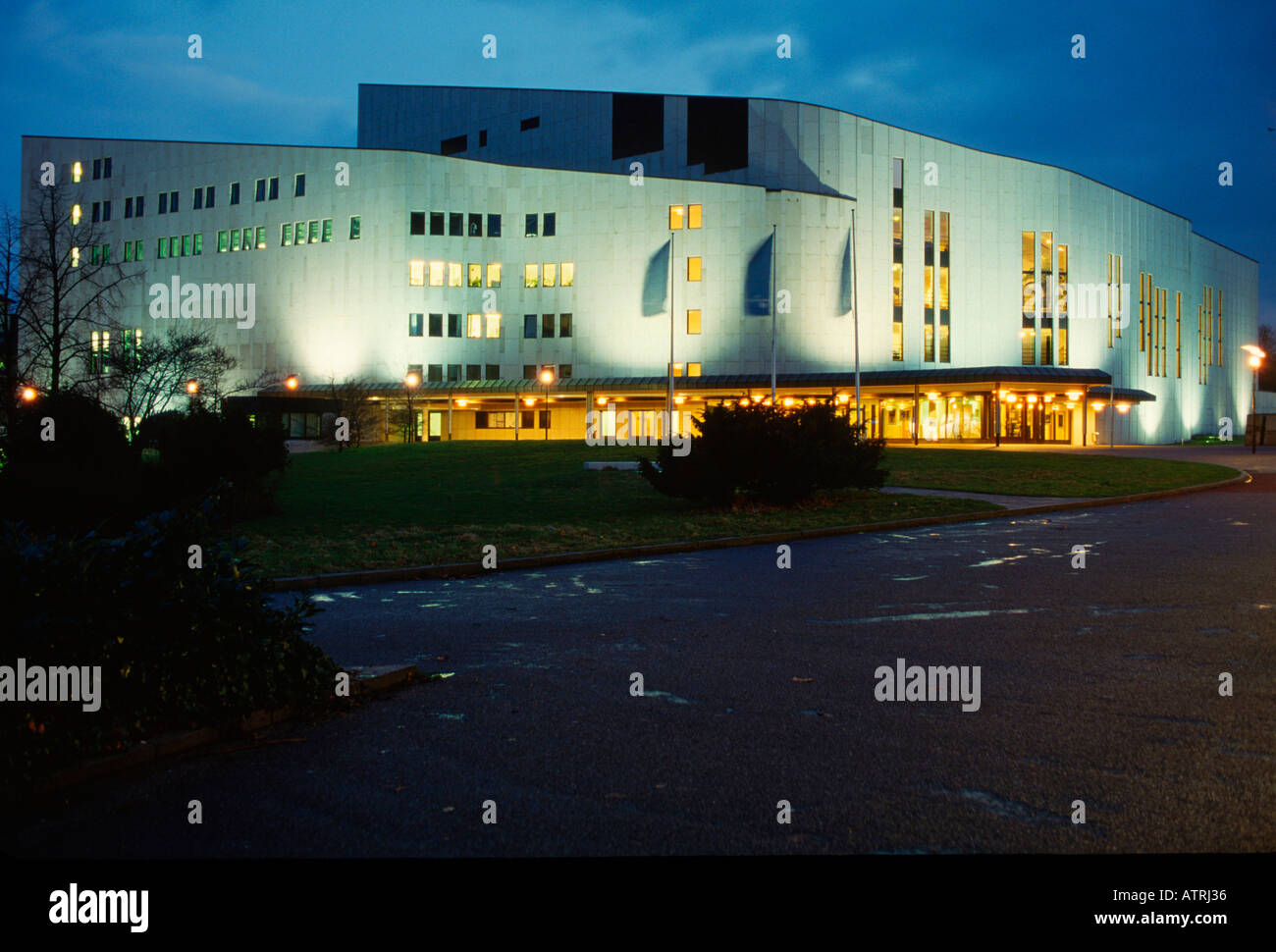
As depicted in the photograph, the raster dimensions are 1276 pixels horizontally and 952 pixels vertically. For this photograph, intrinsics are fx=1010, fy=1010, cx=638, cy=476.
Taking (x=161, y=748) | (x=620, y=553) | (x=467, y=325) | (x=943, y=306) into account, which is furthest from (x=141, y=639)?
(x=943, y=306)

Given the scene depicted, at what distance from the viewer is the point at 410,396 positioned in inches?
2874

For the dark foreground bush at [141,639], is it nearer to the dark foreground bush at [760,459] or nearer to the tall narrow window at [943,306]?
the dark foreground bush at [760,459]

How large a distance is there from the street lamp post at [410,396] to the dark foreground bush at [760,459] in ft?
169

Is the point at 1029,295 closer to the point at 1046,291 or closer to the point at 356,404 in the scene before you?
the point at 1046,291

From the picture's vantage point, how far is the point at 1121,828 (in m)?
4.49

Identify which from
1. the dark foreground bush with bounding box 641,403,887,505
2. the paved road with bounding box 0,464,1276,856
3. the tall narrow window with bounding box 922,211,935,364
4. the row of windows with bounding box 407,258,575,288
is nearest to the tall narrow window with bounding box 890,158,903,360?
the tall narrow window with bounding box 922,211,935,364

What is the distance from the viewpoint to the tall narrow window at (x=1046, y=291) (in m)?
81.6

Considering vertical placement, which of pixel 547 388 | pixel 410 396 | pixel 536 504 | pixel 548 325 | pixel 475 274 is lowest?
pixel 536 504

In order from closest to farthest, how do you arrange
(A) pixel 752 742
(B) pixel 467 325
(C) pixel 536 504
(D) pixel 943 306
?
(A) pixel 752 742 < (C) pixel 536 504 < (B) pixel 467 325 < (D) pixel 943 306

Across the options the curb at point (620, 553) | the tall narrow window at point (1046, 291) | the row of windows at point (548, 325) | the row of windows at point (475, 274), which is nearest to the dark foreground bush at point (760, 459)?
the curb at point (620, 553)

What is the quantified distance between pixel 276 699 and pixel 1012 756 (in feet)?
14.4

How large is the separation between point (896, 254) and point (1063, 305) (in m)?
15.3

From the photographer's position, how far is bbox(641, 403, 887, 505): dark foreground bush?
72.2 ft
